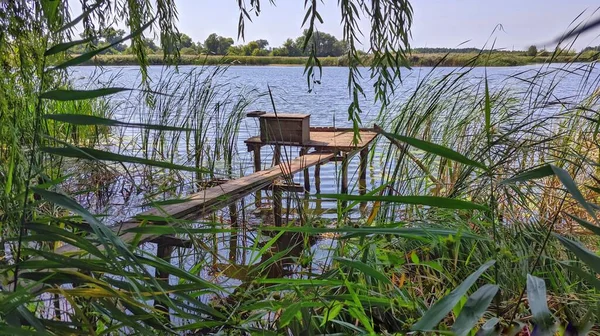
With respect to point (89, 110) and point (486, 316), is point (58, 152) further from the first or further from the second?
point (89, 110)

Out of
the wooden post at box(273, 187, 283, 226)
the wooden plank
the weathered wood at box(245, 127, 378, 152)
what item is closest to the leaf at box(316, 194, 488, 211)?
the wooden plank

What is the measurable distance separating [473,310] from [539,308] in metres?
0.08

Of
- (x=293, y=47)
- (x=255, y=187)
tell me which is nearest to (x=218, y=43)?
(x=293, y=47)

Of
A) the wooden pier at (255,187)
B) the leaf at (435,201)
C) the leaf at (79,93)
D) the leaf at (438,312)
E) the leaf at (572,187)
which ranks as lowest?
the wooden pier at (255,187)

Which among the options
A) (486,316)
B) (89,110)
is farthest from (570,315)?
(89,110)

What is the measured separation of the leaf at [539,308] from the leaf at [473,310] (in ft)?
0.15

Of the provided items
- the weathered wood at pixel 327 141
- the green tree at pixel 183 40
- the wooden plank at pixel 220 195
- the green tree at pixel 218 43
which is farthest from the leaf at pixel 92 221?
the weathered wood at pixel 327 141

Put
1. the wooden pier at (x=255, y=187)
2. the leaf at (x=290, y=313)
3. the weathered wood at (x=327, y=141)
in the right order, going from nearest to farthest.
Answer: the leaf at (x=290, y=313) < the wooden pier at (x=255, y=187) < the weathered wood at (x=327, y=141)

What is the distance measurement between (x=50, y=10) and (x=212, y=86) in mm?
3659

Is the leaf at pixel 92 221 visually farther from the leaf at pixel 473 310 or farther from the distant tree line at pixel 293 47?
the leaf at pixel 473 310

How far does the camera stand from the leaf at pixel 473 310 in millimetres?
648

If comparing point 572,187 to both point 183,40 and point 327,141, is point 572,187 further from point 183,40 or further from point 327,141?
point 327,141

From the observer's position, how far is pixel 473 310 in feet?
2.21

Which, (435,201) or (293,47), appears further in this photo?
(293,47)
